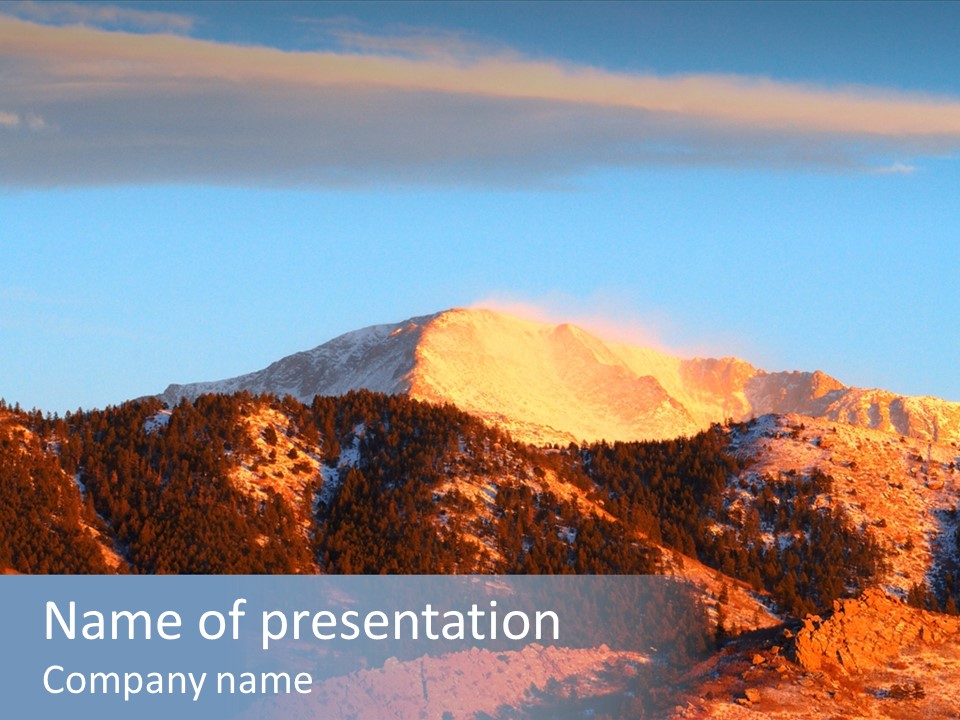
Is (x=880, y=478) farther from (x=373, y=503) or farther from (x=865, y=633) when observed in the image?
(x=373, y=503)

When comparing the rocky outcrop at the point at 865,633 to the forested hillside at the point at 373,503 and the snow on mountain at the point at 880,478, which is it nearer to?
the forested hillside at the point at 373,503

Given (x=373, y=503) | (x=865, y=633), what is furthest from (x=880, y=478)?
(x=373, y=503)

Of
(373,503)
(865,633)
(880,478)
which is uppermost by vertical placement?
(880,478)

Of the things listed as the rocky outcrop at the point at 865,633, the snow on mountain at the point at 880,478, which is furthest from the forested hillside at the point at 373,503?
the rocky outcrop at the point at 865,633

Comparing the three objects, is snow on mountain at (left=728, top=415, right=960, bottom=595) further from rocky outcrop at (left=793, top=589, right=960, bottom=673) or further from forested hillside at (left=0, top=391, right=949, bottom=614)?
rocky outcrop at (left=793, top=589, right=960, bottom=673)

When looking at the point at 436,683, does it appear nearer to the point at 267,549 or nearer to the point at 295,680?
the point at 295,680

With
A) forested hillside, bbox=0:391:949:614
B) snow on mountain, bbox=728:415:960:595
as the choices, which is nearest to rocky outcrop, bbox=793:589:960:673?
forested hillside, bbox=0:391:949:614

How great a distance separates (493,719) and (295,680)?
34.1 feet

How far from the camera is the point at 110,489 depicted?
357ft

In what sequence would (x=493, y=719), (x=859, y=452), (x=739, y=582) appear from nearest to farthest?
(x=493, y=719) < (x=739, y=582) < (x=859, y=452)

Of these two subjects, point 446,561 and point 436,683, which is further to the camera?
point 446,561

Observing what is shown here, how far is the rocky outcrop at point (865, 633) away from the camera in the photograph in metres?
90.6

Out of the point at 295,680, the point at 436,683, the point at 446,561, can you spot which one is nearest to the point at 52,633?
the point at 295,680

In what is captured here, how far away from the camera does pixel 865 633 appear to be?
93375 mm
